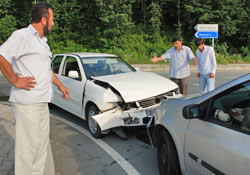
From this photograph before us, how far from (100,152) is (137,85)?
1405 millimetres

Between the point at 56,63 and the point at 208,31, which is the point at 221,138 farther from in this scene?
the point at 208,31

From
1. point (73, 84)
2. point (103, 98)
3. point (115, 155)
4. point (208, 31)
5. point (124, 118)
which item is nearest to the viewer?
point (115, 155)

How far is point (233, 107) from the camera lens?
239 centimetres

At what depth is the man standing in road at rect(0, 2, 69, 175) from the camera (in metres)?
2.34

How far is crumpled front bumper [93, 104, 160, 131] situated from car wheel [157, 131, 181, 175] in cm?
101

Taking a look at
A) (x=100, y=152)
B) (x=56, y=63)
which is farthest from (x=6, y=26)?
(x=100, y=152)

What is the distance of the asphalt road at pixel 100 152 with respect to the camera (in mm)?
3510

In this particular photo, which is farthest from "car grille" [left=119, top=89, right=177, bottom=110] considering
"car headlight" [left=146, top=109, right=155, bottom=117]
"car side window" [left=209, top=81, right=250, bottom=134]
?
"car side window" [left=209, top=81, right=250, bottom=134]

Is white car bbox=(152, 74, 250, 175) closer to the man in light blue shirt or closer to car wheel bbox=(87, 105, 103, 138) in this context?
car wheel bbox=(87, 105, 103, 138)

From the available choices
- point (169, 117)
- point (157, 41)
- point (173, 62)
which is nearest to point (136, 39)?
point (157, 41)

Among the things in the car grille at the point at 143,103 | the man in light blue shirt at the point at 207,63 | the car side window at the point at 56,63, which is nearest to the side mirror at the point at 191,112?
the car grille at the point at 143,103

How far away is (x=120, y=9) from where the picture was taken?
24.9m

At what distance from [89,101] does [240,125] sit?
3158 millimetres

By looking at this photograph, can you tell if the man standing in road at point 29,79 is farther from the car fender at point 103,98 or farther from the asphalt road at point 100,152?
the car fender at point 103,98
